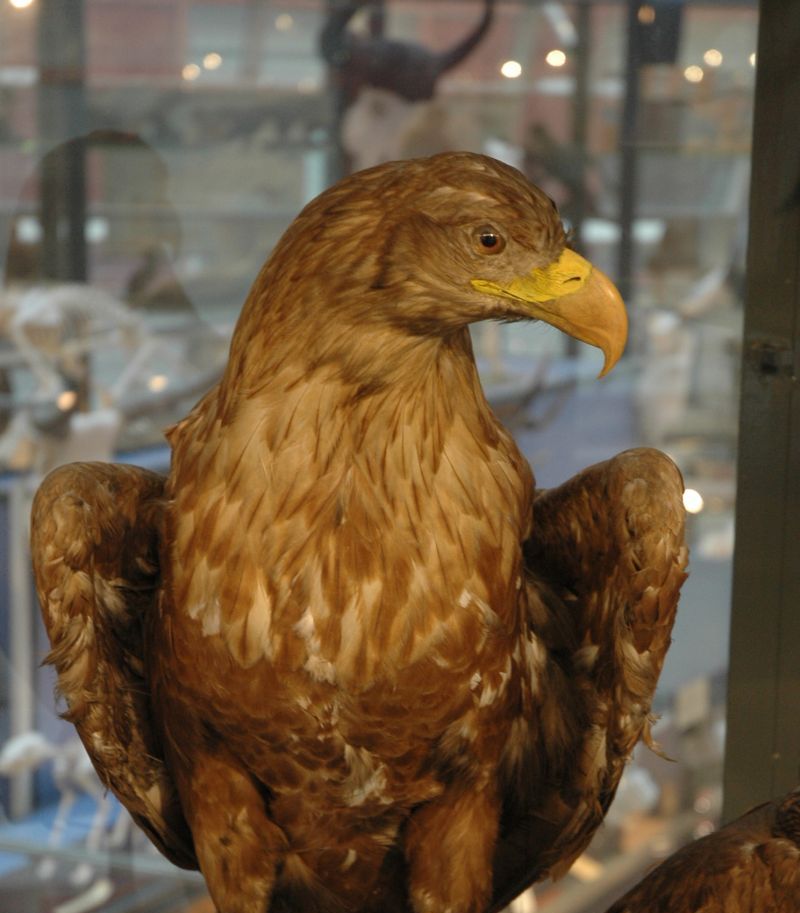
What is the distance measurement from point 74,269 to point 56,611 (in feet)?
6.11

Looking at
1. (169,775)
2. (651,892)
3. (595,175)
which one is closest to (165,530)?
(169,775)

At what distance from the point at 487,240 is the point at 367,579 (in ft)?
1.00

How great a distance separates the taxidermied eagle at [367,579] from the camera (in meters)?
1.01

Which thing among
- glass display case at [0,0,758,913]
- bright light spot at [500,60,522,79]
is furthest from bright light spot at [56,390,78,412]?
bright light spot at [500,60,522,79]

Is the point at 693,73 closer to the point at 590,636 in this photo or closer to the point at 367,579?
the point at 590,636

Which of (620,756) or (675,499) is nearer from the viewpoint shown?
(675,499)

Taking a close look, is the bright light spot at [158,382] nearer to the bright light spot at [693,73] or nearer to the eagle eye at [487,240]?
the bright light spot at [693,73]

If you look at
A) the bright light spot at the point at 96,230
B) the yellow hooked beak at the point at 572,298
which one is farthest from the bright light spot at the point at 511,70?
the yellow hooked beak at the point at 572,298

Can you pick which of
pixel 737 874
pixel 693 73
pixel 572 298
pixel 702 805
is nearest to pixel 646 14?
pixel 693 73

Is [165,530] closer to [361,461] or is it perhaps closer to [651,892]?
[361,461]

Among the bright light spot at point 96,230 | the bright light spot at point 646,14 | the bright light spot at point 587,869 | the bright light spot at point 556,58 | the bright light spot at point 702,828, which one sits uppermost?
the bright light spot at point 646,14

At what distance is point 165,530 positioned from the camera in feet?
3.71

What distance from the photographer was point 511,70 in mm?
2971

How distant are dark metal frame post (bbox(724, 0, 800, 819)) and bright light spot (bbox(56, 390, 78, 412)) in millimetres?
1691
